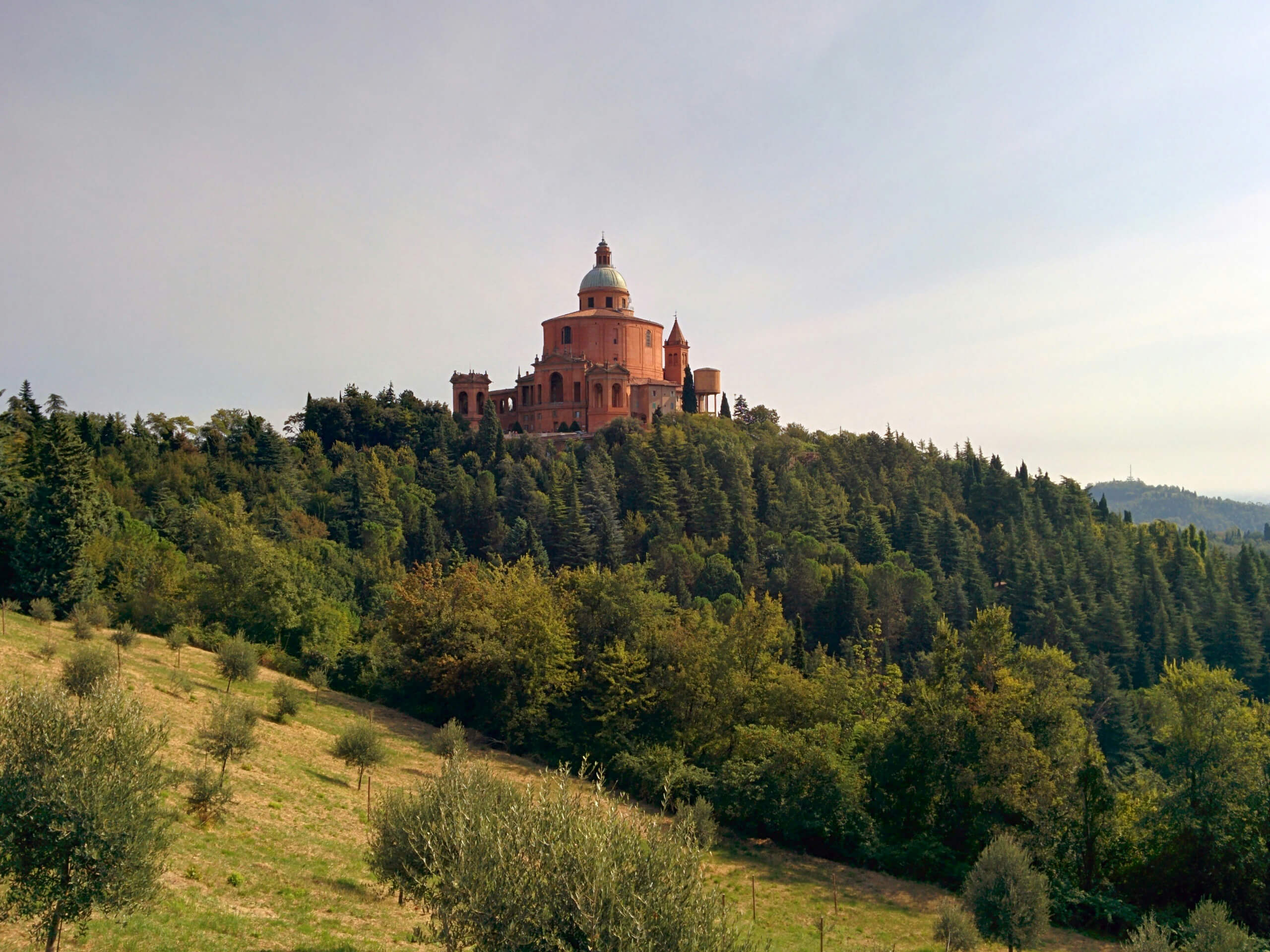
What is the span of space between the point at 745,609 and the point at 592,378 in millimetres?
47350

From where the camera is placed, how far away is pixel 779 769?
2956 cm

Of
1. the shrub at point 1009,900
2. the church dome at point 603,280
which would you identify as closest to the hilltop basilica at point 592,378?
the church dome at point 603,280

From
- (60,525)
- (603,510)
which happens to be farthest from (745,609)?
(603,510)

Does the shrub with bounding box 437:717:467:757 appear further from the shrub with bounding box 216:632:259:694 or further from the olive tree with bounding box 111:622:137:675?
the olive tree with bounding box 111:622:137:675

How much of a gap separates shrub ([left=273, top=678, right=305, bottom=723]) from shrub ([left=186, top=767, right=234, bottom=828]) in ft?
31.7

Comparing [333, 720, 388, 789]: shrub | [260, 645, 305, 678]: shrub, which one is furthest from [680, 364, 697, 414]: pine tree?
[333, 720, 388, 789]: shrub

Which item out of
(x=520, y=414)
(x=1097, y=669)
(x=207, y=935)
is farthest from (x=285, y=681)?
(x=520, y=414)

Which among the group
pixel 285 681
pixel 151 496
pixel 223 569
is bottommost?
pixel 285 681

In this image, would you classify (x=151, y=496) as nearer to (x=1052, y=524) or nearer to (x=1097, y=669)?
(x=1097, y=669)

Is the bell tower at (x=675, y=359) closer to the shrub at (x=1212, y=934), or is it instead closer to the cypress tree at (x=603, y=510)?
the cypress tree at (x=603, y=510)

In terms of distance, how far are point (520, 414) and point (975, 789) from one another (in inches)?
2500

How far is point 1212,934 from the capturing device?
17281 millimetres

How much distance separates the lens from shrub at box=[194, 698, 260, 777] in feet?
64.8

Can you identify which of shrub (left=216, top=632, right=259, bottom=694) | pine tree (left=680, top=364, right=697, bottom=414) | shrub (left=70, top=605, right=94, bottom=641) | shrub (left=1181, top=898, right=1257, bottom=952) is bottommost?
shrub (left=1181, top=898, right=1257, bottom=952)
